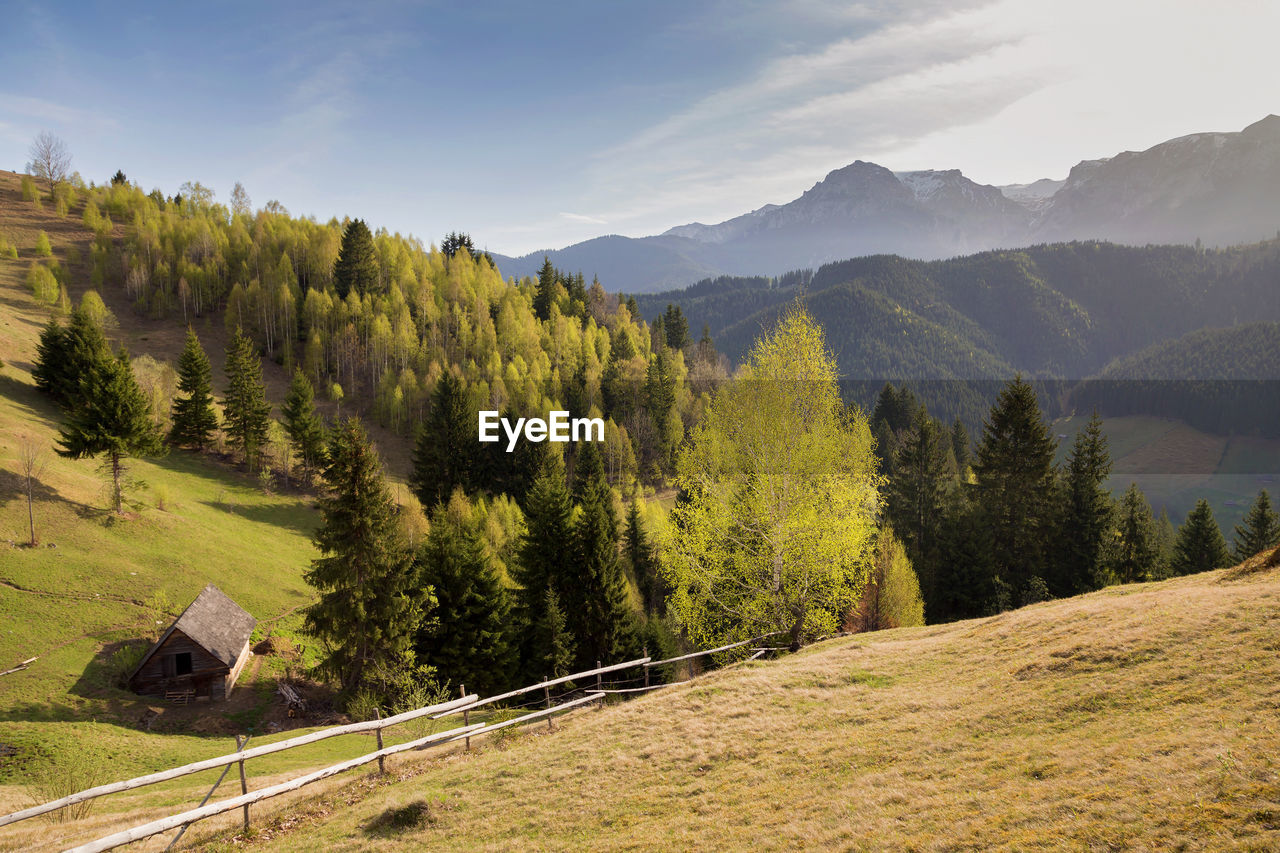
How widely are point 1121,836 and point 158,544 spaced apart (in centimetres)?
5322

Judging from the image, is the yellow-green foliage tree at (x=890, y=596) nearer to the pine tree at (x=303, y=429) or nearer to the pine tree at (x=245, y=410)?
the pine tree at (x=303, y=429)

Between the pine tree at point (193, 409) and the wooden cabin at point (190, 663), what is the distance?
129ft

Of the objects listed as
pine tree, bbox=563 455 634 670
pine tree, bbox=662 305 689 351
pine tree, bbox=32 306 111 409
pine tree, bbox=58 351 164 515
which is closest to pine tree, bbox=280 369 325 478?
pine tree, bbox=32 306 111 409

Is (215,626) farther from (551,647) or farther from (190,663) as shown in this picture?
(551,647)

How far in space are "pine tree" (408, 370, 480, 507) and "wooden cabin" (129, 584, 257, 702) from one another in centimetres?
3510

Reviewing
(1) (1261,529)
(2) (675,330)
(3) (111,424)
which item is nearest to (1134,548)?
(1) (1261,529)

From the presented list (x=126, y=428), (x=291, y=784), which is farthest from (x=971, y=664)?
(x=126, y=428)

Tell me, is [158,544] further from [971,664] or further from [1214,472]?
[1214,472]

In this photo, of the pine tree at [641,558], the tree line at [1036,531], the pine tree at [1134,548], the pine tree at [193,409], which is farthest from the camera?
the pine tree at [193,409]

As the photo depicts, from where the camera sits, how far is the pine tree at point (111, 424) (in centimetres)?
4309

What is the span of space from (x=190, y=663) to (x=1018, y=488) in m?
59.4

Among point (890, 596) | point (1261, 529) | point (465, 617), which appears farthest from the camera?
point (1261, 529)

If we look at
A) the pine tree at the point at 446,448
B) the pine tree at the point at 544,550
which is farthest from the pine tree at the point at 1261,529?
the pine tree at the point at 446,448

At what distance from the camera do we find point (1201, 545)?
2100 inches
